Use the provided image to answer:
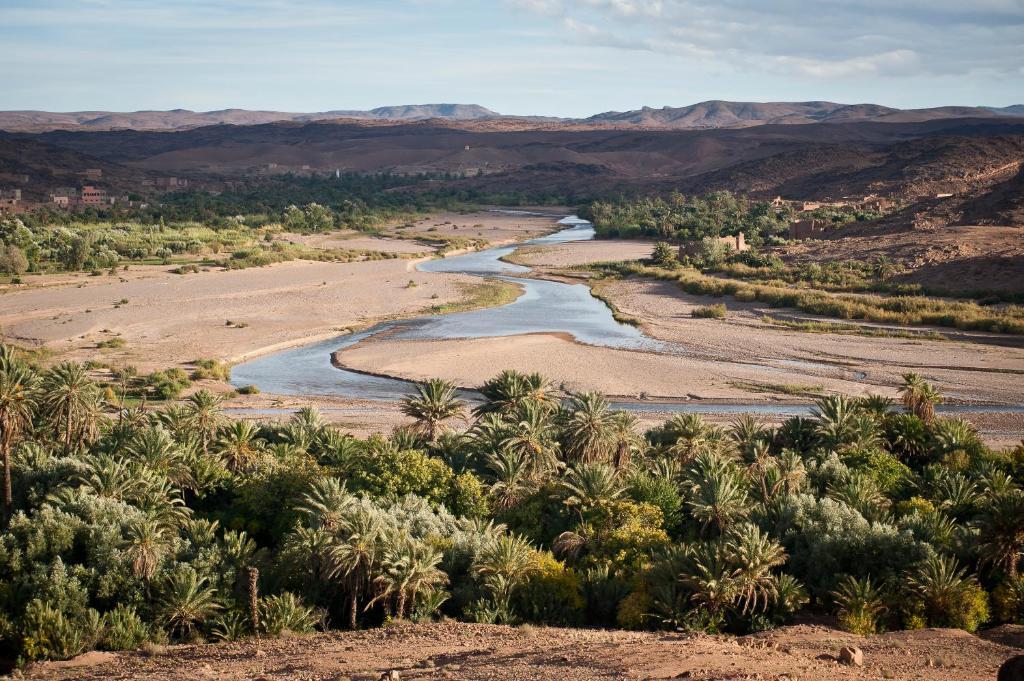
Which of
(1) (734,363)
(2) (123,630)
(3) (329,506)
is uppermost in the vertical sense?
(3) (329,506)

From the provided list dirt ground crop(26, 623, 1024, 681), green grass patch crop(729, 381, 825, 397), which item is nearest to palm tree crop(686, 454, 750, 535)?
dirt ground crop(26, 623, 1024, 681)

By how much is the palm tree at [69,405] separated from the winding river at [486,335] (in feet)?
34.9

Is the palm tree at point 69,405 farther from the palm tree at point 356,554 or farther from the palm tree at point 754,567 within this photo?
the palm tree at point 754,567

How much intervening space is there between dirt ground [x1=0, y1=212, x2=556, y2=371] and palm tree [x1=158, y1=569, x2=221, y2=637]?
23.5m

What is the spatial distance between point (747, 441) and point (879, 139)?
171m

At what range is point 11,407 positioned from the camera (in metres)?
20.2

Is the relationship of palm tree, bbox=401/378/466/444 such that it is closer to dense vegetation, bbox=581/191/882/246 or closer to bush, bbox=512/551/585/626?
bush, bbox=512/551/585/626

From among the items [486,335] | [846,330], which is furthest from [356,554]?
[846,330]

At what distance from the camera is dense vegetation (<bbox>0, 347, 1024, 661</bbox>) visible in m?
15.9

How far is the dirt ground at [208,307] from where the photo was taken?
42.5 m

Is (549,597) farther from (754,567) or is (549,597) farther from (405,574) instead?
(754,567)

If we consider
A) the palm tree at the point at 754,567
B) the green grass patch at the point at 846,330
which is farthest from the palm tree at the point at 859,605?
the green grass patch at the point at 846,330

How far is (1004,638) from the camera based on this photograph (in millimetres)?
15188

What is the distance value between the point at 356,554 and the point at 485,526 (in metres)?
3.33
